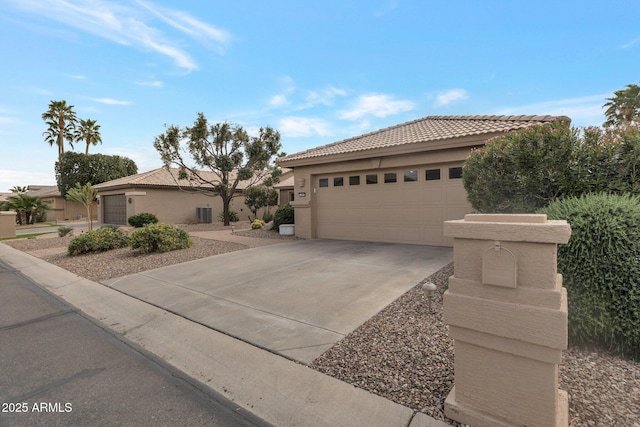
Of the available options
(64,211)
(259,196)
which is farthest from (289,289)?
(64,211)

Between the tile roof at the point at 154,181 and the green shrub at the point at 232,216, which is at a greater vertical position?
the tile roof at the point at 154,181

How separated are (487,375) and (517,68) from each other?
12.1 meters

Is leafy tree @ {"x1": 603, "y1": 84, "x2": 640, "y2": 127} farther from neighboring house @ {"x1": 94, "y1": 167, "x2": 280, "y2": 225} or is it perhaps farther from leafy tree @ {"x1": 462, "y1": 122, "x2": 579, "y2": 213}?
neighboring house @ {"x1": 94, "y1": 167, "x2": 280, "y2": 225}

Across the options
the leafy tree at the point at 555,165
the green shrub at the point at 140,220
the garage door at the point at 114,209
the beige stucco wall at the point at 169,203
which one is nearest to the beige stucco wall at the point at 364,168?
the leafy tree at the point at 555,165

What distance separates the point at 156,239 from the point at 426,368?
9.76 m

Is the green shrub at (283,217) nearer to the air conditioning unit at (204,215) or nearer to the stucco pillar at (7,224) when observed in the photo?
the air conditioning unit at (204,215)

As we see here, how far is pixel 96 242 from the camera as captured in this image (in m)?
11.0

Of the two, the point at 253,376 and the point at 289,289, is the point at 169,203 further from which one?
the point at 253,376

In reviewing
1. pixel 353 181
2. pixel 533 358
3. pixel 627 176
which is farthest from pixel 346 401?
pixel 353 181

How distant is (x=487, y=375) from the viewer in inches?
88.3

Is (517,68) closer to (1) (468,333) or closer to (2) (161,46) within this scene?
(1) (468,333)

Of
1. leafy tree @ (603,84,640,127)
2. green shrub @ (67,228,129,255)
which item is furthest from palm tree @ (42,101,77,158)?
leafy tree @ (603,84,640,127)

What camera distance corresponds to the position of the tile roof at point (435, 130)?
907cm

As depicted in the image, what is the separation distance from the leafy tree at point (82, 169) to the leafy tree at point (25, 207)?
4.02m
